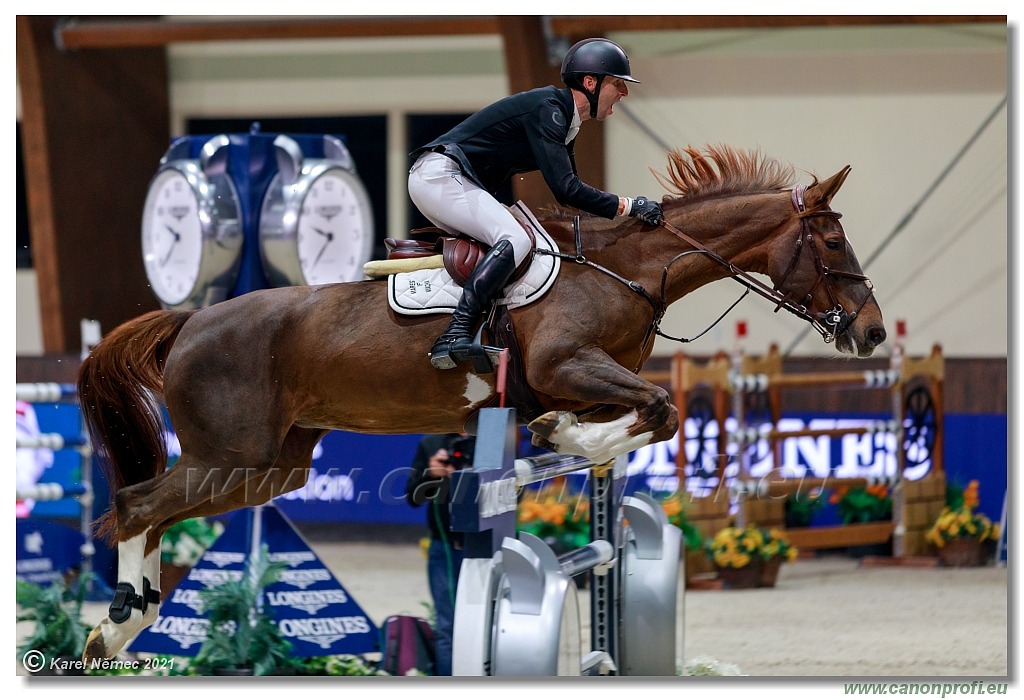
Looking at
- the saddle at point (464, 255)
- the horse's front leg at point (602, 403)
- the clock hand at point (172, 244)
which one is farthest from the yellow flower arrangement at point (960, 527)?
the clock hand at point (172, 244)

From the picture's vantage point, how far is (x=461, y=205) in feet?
11.2

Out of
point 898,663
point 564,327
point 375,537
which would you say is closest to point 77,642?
point 564,327

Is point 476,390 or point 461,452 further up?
point 476,390

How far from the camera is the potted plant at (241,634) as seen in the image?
4.25 m

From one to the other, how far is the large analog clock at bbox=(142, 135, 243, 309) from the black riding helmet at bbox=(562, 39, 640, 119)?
180 cm

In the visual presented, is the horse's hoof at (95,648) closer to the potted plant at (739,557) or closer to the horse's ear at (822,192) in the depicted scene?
the horse's ear at (822,192)

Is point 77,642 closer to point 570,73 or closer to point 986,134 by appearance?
point 570,73

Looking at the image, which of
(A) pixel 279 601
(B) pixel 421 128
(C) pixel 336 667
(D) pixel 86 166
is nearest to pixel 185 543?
(A) pixel 279 601

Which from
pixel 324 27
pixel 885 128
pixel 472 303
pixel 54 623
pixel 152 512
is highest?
pixel 324 27

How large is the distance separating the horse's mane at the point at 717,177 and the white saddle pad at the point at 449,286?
17cm

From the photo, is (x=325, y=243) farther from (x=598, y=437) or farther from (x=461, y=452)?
(x=598, y=437)

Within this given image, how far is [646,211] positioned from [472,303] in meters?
0.58

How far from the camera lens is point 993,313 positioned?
7.86m

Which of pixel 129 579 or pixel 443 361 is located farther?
pixel 129 579
